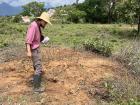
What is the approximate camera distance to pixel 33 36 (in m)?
8.67

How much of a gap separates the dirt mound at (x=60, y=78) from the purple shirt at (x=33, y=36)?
0.88 metres

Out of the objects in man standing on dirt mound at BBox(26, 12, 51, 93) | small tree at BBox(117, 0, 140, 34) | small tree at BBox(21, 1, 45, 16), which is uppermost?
man standing on dirt mound at BBox(26, 12, 51, 93)

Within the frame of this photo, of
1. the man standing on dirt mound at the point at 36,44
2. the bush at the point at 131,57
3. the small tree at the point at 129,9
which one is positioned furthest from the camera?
the small tree at the point at 129,9

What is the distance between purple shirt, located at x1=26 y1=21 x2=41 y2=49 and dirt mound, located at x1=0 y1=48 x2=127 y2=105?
2.89 feet

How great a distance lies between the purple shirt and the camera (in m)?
8.64

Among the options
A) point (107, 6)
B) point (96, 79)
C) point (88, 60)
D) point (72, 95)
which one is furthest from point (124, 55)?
point (107, 6)

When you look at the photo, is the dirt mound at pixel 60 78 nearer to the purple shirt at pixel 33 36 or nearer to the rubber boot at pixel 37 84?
the rubber boot at pixel 37 84

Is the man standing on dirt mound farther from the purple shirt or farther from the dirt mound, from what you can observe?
the dirt mound

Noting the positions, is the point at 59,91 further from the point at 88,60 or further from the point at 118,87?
the point at 88,60

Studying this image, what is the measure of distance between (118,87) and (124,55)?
2219mm

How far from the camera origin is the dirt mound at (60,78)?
8562 millimetres

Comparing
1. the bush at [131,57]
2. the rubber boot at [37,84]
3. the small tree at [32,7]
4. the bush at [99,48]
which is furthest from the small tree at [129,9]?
the small tree at [32,7]

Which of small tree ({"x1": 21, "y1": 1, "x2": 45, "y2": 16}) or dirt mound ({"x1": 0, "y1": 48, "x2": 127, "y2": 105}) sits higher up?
dirt mound ({"x1": 0, "y1": 48, "x2": 127, "y2": 105})

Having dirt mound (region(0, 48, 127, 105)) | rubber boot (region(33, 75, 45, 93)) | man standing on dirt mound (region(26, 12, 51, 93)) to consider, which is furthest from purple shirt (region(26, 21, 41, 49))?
dirt mound (region(0, 48, 127, 105))
